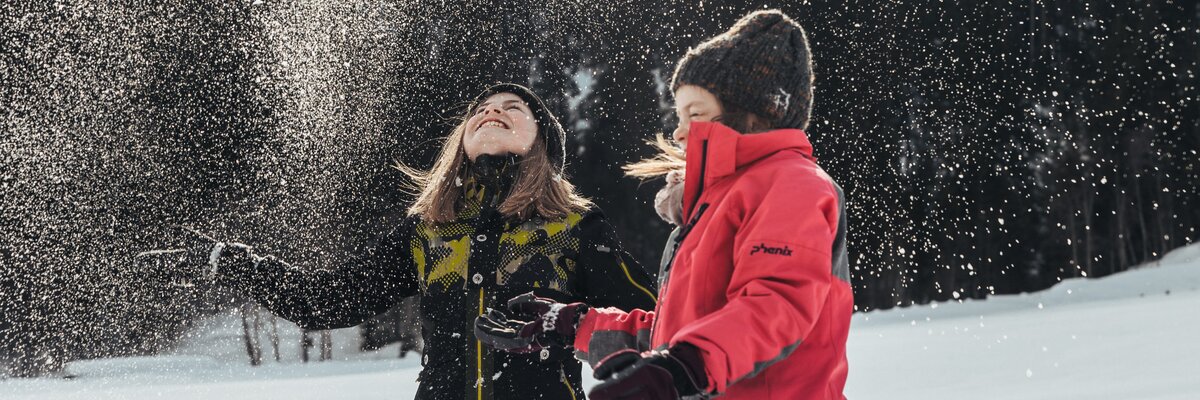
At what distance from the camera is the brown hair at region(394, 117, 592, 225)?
8.75ft

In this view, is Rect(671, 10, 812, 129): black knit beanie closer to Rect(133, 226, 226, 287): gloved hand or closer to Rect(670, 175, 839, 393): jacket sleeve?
Rect(670, 175, 839, 393): jacket sleeve

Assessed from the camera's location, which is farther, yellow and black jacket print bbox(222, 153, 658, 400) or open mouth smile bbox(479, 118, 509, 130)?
open mouth smile bbox(479, 118, 509, 130)

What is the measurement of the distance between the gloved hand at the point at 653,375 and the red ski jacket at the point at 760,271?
16 millimetres

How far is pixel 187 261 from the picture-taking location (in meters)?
2.86

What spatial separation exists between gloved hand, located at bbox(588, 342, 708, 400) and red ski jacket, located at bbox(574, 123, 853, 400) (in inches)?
0.6

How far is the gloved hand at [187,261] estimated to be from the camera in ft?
9.28

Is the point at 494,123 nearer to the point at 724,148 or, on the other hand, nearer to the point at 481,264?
the point at 481,264

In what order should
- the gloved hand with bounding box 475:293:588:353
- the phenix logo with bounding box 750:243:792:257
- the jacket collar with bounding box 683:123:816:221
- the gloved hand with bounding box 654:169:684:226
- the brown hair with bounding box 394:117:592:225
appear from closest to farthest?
1. the phenix logo with bounding box 750:243:792:257
2. the jacket collar with bounding box 683:123:816:221
3. the gloved hand with bounding box 654:169:684:226
4. the gloved hand with bounding box 475:293:588:353
5. the brown hair with bounding box 394:117:592:225

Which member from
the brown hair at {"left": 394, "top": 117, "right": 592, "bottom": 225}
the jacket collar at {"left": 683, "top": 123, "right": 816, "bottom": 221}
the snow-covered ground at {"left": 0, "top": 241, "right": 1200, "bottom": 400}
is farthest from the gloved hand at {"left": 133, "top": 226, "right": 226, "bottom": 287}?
the snow-covered ground at {"left": 0, "top": 241, "right": 1200, "bottom": 400}

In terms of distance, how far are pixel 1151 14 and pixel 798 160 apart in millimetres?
19492

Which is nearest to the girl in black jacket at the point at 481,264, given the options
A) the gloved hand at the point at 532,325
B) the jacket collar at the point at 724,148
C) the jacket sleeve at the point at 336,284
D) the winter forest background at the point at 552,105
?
the jacket sleeve at the point at 336,284

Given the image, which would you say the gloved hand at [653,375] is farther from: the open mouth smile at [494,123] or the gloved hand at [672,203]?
the open mouth smile at [494,123]

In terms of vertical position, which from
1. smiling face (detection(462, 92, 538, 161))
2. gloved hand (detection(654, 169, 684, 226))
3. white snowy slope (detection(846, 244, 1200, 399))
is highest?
smiling face (detection(462, 92, 538, 161))

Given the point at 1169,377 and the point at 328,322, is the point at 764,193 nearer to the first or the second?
the point at 328,322
